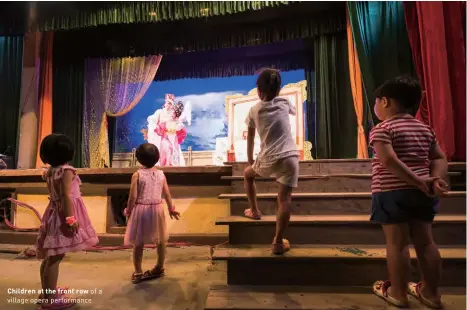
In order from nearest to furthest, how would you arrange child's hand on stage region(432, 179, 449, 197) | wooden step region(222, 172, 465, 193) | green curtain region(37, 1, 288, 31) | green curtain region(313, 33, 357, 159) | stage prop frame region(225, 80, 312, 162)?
child's hand on stage region(432, 179, 449, 197), wooden step region(222, 172, 465, 193), green curtain region(37, 1, 288, 31), green curtain region(313, 33, 357, 159), stage prop frame region(225, 80, 312, 162)

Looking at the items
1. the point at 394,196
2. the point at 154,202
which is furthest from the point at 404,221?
the point at 154,202

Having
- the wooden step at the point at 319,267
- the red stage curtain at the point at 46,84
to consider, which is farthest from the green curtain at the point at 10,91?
the wooden step at the point at 319,267

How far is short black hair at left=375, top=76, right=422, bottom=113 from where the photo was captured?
1.43 metres

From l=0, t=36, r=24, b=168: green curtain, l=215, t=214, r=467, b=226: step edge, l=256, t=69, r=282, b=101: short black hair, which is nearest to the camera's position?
l=256, t=69, r=282, b=101: short black hair

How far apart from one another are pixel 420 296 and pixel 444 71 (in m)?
2.33

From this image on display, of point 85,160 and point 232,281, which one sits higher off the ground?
point 85,160

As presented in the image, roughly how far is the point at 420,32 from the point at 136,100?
4568 millimetres

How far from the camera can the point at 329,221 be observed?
194 cm

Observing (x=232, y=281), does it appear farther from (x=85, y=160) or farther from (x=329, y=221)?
(x=85, y=160)

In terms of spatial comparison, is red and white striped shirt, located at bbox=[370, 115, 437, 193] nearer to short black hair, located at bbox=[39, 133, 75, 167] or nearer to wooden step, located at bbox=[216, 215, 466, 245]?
wooden step, located at bbox=[216, 215, 466, 245]

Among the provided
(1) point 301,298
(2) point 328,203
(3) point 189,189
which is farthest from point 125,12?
(1) point 301,298

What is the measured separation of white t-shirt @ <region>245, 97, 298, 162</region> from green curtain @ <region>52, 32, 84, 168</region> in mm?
4862

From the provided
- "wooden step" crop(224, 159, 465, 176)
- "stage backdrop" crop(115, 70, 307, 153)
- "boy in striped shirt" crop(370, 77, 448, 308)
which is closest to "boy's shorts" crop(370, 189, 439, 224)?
"boy in striped shirt" crop(370, 77, 448, 308)

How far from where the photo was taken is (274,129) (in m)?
1.83
